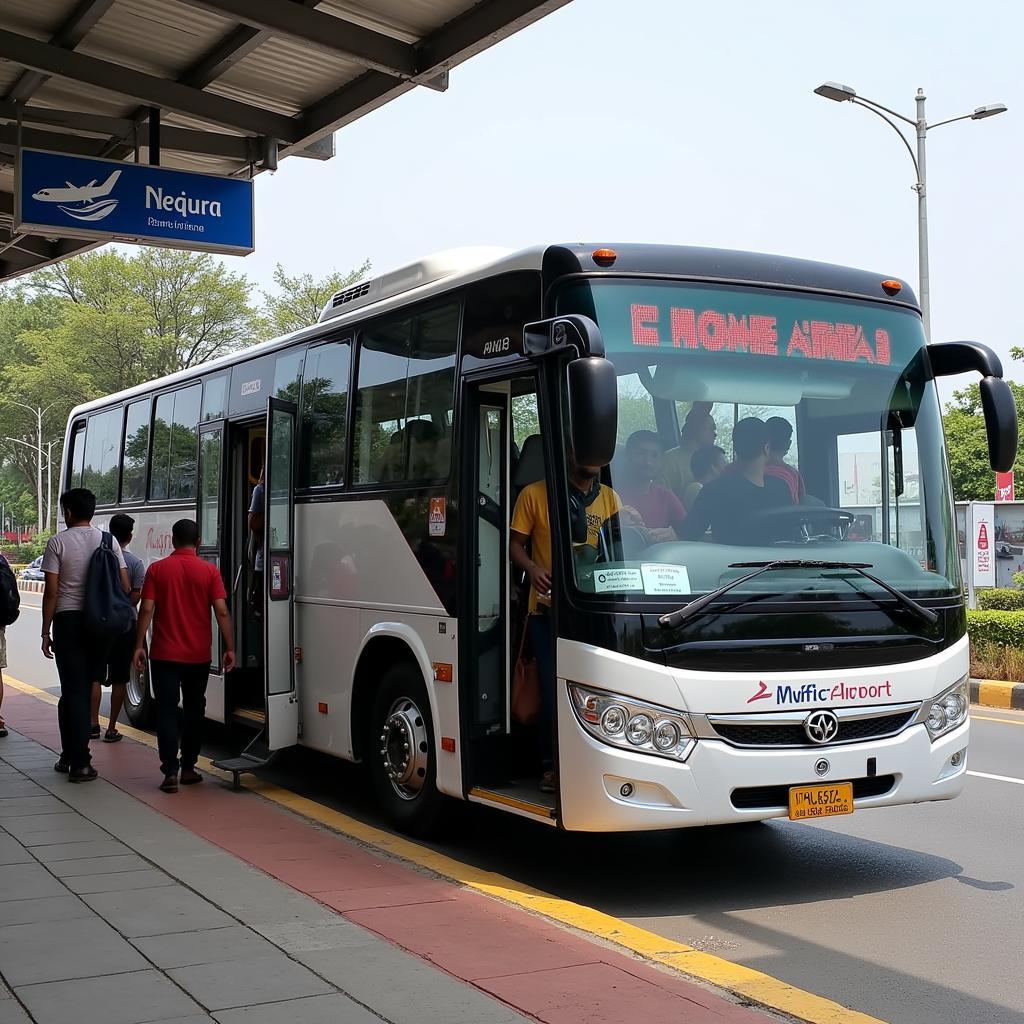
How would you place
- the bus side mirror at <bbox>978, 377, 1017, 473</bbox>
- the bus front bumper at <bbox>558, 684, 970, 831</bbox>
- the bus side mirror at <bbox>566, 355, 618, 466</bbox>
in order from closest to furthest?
the bus side mirror at <bbox>566, 355, 618, 466</bbox> → the bus front bumper at <bbox>558, 684, 970, 831</bbox> → the bus side mirror at <bbox>978, 377, 1017, 473</bbox>

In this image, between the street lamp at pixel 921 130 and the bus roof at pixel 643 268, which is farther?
the street lamp at pixel 921 130

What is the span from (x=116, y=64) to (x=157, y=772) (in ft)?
17.5

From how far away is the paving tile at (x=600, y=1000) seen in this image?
464cm

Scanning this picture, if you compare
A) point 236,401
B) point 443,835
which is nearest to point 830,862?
point 443,835

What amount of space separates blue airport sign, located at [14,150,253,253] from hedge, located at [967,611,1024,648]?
9.18m

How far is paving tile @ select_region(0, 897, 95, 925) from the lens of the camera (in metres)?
5.78

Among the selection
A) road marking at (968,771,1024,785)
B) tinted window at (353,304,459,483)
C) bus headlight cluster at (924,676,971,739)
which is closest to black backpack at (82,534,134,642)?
tinted window at (353,304,459,483)

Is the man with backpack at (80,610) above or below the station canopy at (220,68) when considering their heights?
below

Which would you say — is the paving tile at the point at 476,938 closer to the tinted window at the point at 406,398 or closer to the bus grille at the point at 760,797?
the bus grille at the point at 760,797

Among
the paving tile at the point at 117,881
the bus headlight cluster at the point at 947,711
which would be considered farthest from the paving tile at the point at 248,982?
the bus headlight cluster at the point at 947,711

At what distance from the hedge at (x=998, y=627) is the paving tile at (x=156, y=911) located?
436 inches

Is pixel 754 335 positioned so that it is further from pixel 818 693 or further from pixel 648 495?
pixel 818 693

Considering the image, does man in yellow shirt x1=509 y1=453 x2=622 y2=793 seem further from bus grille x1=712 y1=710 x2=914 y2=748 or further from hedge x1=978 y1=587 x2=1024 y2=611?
hedge x1=978 y1=587 x2=1024 y2=611

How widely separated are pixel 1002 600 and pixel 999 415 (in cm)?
1045
